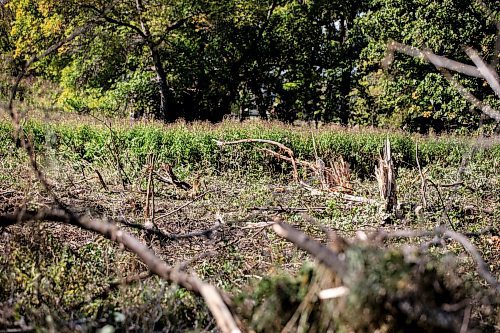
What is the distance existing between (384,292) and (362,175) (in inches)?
421

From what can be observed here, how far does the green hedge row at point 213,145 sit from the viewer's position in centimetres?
1095

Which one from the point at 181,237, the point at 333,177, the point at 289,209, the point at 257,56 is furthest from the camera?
the point at 257,56

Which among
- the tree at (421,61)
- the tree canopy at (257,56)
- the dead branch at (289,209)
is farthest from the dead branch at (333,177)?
the tree at (421,61)

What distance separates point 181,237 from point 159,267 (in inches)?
73.6

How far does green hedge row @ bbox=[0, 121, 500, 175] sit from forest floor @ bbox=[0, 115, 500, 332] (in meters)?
0.44

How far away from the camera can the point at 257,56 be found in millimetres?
23594

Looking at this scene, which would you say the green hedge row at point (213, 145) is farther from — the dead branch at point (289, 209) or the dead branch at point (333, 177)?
the dead branch at point (289, 209)

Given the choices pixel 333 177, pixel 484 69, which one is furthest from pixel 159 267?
pixel 333 177

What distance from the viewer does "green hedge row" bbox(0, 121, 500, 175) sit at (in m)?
11.0

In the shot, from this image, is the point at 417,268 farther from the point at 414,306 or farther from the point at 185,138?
the point at 185,138

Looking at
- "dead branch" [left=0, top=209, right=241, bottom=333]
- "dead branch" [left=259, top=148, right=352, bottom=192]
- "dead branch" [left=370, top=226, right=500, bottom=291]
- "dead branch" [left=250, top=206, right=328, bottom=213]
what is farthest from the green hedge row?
"dead branch" [left=370, top=226, right=500, bottom=291]

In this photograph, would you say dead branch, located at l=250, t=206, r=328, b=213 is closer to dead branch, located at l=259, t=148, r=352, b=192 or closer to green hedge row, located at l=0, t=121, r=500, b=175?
dead branch, located at l=259, t=148, r=352, b=192

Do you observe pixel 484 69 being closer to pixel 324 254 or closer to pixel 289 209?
pixel 324 254

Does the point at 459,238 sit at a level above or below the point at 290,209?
above
